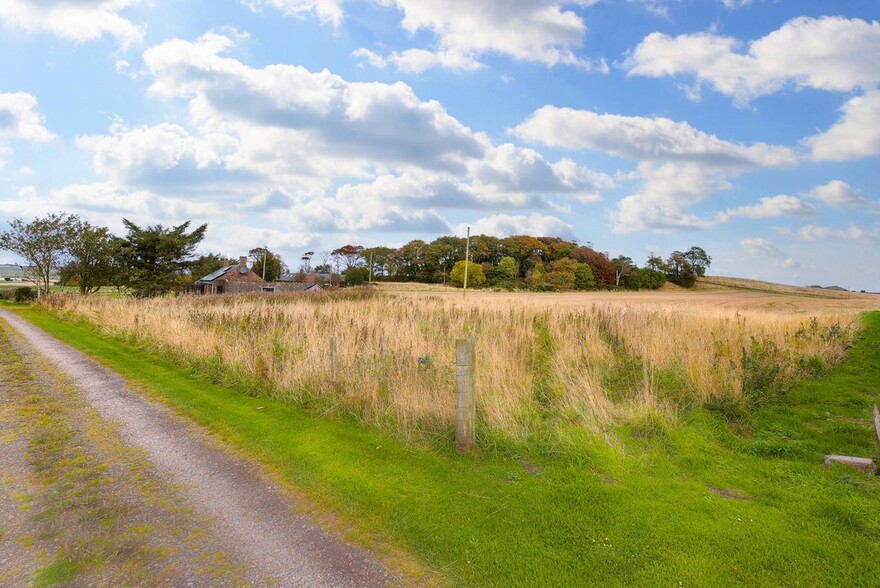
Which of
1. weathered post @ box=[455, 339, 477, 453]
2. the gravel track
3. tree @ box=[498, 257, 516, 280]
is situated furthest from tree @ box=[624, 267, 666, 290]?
the gravel track

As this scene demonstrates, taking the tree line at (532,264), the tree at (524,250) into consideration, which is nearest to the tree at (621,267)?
the tree line at (532,264)

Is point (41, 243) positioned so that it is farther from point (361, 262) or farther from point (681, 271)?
point (681, 271)

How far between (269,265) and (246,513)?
75498 millimetres

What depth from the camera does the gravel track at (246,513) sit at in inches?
127

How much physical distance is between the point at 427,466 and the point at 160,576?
8.37 feet

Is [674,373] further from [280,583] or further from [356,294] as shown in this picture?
[356,294]

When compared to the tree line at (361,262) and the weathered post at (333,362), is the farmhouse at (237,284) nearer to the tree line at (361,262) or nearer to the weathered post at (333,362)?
the tree line at (361,262)

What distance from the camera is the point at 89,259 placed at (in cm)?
3569

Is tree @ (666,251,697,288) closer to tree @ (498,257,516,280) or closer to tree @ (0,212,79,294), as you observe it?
tree @ (498,257,516,280)

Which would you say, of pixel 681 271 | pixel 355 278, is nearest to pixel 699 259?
pixel 681 271

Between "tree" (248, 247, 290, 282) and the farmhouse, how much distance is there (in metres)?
13.3

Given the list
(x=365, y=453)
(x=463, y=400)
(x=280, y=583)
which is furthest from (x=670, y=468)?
(x=280, y=583)

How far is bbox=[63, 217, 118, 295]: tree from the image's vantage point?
35.3m

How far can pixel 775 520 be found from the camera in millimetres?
3852
